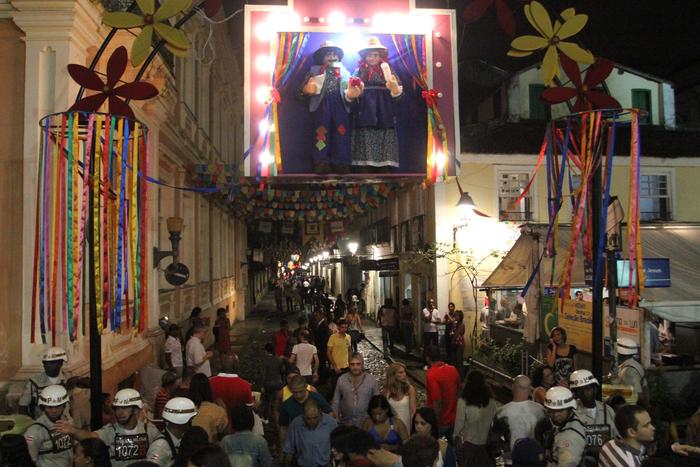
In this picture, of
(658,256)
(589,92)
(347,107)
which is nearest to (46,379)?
(347,107)

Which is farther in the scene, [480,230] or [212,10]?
[480,230]

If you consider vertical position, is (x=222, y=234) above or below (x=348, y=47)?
below

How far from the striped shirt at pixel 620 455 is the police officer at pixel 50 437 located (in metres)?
4.39

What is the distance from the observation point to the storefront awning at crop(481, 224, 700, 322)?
11.8 metres

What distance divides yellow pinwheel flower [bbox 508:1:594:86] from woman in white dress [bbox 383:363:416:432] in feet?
12.1

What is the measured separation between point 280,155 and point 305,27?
6.76ft

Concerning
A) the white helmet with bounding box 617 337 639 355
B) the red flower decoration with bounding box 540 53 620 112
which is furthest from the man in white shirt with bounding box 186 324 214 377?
the red flower decoration with bounding box 540 53 620 112

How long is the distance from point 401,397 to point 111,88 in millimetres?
4403

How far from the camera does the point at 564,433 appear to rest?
4895mm

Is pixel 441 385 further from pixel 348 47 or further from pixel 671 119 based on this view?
pixel 671 119

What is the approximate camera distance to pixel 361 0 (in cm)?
957

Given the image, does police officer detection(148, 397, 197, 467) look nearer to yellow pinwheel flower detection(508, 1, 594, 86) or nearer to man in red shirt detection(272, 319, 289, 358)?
yellow pinwheel flower detection(508, 1, 594, 86)

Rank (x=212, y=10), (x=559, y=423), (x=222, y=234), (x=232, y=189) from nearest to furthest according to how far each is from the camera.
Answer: (x=559, y=423) → (x=212, y=10) → (x=232, y=189) → (x=222, y=234)

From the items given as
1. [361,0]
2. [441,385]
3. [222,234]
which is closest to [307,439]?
[441,385]
